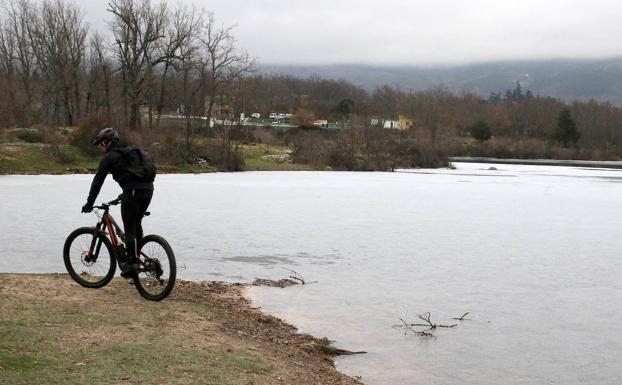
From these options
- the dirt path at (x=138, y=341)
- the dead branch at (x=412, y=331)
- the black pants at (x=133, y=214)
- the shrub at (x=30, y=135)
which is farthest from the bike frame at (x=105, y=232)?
the shrub at (x=30, y=135)

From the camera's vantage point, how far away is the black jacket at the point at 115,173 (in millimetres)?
7328

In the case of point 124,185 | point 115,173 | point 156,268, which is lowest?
point 156,268

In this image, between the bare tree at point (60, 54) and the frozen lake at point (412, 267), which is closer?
the frozen lake at point (412, 267)

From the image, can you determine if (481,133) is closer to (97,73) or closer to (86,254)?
(97,73)

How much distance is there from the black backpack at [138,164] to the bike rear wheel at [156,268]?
2.31 ft

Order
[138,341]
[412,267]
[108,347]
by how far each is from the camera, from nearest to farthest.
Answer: [108,347] → [138,341] → [412,267]

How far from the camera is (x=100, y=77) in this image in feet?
188

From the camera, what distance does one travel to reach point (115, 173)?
292 inches

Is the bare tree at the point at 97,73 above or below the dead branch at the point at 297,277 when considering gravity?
above

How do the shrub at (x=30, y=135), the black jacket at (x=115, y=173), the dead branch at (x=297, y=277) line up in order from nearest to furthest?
the black jacket at (x=115, y=173) < the dead branch at (x=297, y=277) < the shrub at (x=30, y=135)

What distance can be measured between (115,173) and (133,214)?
51 cm

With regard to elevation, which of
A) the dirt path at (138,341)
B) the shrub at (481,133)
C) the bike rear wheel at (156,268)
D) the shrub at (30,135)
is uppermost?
the shrub at (481,133)

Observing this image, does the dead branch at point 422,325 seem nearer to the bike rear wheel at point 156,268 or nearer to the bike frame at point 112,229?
the bike rear wheel at point 156,268

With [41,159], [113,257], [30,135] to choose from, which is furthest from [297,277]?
[30,135]
